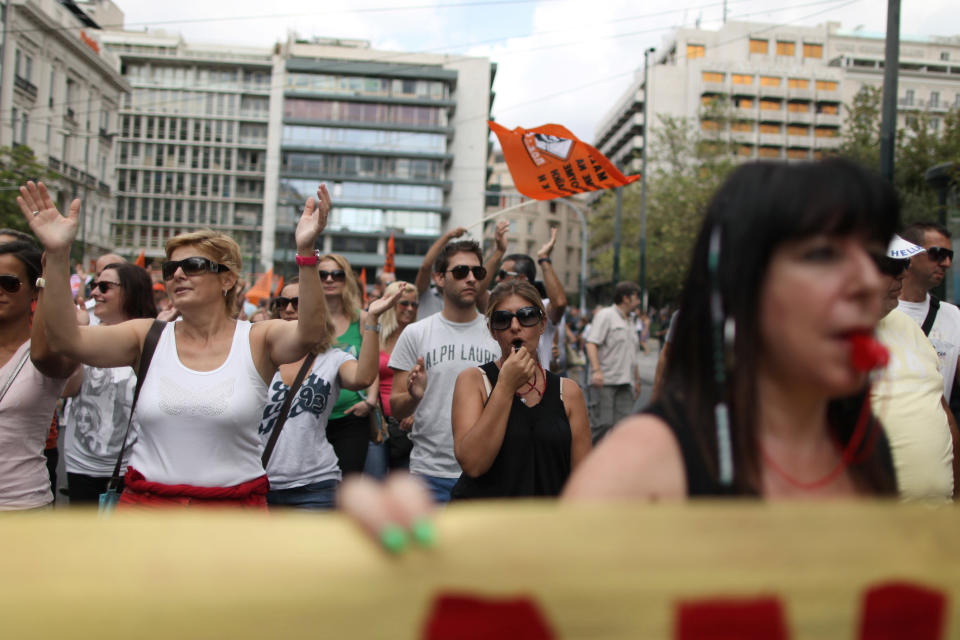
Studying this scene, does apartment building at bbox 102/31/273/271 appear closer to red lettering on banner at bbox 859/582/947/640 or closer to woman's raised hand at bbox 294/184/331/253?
woman's raised hand at bbox 294/184/331/253

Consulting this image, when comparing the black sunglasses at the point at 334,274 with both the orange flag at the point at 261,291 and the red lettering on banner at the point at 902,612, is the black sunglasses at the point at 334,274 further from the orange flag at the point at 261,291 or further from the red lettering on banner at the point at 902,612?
the orange flag at the point at 261,291

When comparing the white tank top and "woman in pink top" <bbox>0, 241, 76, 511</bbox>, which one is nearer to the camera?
the white tank top

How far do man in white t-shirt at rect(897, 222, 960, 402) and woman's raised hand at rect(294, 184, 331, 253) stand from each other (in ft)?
10.3

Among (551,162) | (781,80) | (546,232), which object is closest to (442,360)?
(551,162)

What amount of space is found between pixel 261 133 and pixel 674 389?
92.2m

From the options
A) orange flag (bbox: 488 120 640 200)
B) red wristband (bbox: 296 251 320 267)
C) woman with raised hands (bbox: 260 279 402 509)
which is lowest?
woman with raised hands (bbox: 260 279 402 509)

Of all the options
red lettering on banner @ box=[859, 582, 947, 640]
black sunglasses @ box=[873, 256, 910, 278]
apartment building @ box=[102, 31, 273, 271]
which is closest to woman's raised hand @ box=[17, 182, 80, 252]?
red lettering on banner @ box=[859, 582, 947, 640]

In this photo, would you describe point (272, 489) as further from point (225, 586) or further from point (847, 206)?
point (847, 206)

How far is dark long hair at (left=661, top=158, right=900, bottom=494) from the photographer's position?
4.45 feet

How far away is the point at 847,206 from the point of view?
1.36m

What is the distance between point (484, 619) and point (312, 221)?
7.08 feet

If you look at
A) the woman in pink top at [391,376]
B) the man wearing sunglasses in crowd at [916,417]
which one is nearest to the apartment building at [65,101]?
the woman in pink top at [391,376]

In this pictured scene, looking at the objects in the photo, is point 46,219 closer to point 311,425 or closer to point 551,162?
point 311,425

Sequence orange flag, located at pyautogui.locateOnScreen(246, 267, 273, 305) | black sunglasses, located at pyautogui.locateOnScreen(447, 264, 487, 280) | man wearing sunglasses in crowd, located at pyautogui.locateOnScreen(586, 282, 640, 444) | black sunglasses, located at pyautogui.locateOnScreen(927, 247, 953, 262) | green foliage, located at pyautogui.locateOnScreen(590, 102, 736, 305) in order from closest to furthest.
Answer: black sunglasses, located at pyautogui.locateOnScreen(927, 247, 953, 262), black sunglasses, located at pyautogui.locateOnScreen(447, 264, 487, 280), man wearing sunglasses in crowd, located at pyautogui.locateOnScreen(586, 282, 640, 444), orange flag, located at pyautogui.locateOnScreen(246, 267, 273, 305), green foliage, located at pyautogui.locateOnScreen(590, 102, 736, 305)
